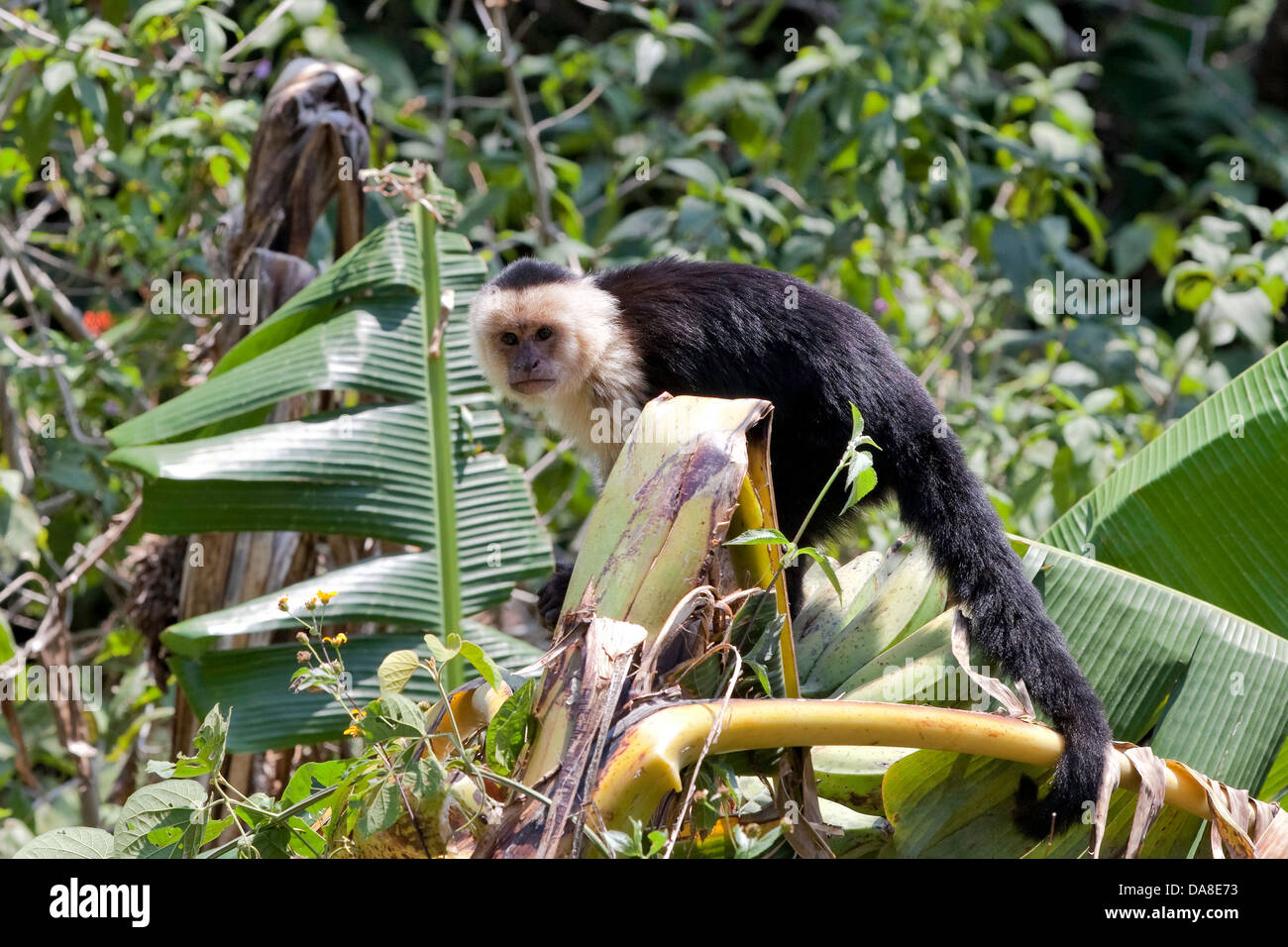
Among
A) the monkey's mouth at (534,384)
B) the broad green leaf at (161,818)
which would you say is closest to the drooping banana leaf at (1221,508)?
the monkey's mouth at (534,384)

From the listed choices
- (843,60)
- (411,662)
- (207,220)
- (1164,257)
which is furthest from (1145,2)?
(411,662)

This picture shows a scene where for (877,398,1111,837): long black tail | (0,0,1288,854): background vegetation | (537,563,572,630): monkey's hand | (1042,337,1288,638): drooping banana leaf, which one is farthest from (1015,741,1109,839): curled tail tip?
(0,0,1288,854): background vegetation

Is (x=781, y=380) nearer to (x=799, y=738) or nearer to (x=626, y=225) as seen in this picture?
(x=799, y=738)

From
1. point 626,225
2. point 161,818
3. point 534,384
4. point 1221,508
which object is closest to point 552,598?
point 534,384

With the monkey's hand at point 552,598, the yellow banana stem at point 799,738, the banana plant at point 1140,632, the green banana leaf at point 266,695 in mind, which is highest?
the yellow banana stem at point 799,738

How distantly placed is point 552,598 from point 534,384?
75 centimetres

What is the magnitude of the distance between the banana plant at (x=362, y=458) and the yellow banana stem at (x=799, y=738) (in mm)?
1731

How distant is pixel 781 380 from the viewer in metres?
3.03

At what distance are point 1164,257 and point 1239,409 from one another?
3568 millimetres

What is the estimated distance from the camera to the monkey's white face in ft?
10.9

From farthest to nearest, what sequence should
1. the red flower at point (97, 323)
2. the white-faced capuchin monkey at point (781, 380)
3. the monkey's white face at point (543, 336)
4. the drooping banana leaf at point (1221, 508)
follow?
1. the red flower at point (97, 323)
2. the monkey's white face at point (543, 336)
3. the drooping banana leaf at point (1221, 508)
4. the white-faced capuchin monkey at point (781, 380)

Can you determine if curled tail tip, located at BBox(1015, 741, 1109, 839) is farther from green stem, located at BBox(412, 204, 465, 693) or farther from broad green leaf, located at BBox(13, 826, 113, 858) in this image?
green stem, located at BBox(412, 204, 465, 693)

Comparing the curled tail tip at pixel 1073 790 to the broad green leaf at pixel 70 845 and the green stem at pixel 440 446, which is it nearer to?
the broad green leaf at pixel 70 845

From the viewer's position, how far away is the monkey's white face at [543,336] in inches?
131
